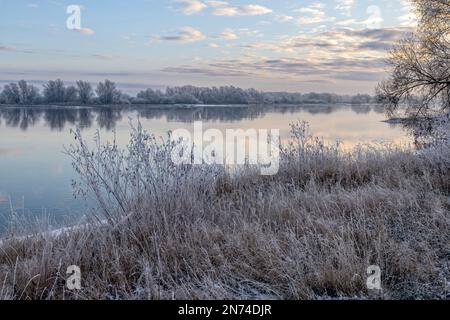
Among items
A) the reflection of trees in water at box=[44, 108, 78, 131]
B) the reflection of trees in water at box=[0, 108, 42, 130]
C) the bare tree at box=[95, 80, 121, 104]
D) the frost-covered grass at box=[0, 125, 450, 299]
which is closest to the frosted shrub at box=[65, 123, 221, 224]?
the frost-covered grass at box=[0, 125, 450, 299]

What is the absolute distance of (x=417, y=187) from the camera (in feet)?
20.6

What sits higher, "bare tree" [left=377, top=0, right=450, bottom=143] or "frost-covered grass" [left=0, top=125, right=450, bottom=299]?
"bare tree" [left=377, top=0, right=450, bottom=143]

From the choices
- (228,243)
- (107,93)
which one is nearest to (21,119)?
(107,93)

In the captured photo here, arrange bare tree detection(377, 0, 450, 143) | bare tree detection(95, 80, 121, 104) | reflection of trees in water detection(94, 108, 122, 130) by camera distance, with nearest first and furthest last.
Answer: bare tree detection(377, 0, 450, 143) → reflection of trees in water detection(94, 108, 122, 130) → bare tree detection(95, 80, 121, 104)

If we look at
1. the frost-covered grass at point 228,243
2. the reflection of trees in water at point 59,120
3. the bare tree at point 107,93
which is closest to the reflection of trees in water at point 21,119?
the reflection of trees in water at point 59,120

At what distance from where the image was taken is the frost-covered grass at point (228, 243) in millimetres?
→ 3584

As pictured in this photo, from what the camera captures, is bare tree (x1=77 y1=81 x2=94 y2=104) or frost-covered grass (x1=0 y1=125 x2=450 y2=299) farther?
bare tree (x1=77 y1=81 x2=94 y2=104)

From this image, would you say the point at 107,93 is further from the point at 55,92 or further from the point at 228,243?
the point at 228,243

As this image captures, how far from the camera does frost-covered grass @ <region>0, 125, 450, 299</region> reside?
3584 millimetres

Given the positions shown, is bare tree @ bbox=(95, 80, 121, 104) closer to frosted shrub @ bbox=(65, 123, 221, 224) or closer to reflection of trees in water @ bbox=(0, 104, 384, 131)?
reflection of trees in water @ bbox=(0, 104, 384, 131)

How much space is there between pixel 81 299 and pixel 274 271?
1.60 meters

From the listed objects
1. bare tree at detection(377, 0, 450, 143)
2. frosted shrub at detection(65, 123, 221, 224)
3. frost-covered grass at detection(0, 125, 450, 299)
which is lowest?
frost-covered grass at detection(0, 125, 450, 299)

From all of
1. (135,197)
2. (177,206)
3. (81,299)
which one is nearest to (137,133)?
(135,197)

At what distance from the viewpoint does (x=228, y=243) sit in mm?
4359
